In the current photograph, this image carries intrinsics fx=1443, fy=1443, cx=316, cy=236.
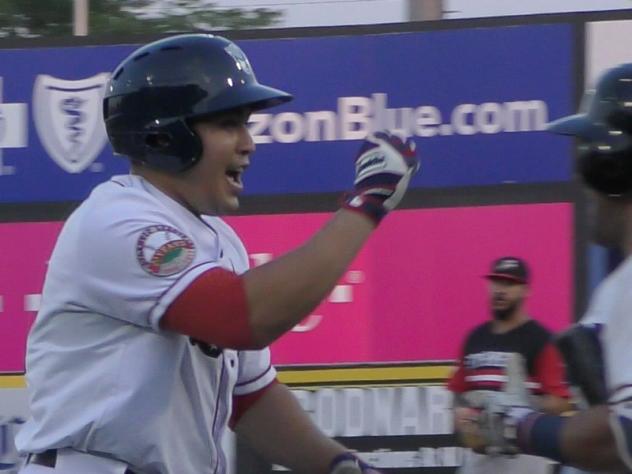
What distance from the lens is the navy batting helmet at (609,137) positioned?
2.88m

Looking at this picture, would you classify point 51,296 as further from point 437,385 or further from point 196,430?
point 437,385

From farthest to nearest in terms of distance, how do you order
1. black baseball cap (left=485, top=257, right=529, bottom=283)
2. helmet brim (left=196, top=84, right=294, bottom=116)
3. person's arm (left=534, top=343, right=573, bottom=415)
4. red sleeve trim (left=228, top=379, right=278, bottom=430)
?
black baseball cap (left=485, top=257, right=529, bottom=283) < person's arm (left=534, top=343, right=573, bottom=415) < red sleeve trim (left=228, top=379, right=278, bottom=430) < helmet brim (left=196, top=84, right=294, bottom=116)

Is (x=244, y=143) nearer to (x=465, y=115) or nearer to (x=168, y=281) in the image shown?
(x=168, y=281)

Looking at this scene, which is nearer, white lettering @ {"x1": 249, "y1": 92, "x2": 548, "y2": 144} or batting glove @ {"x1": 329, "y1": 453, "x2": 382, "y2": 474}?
batting glove @ {"x1": 329, "y1": 453, "x2": 382, "y2": 474}

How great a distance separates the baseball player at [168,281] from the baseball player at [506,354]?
121 inches

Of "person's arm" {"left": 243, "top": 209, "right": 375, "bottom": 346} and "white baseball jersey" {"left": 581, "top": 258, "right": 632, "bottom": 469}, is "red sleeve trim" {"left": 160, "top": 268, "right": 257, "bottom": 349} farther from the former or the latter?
"white baseball jersey" {"left": 581, "top": 258, "right": 632, "bottom": 469}

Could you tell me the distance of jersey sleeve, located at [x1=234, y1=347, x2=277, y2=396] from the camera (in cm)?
339

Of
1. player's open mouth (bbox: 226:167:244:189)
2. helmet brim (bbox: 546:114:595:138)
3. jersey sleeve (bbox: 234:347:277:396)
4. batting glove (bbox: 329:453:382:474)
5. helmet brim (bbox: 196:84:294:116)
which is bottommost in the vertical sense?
batting glove (bbox: 329:453:382:474)

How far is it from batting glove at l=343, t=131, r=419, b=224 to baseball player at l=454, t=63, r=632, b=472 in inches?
14.6

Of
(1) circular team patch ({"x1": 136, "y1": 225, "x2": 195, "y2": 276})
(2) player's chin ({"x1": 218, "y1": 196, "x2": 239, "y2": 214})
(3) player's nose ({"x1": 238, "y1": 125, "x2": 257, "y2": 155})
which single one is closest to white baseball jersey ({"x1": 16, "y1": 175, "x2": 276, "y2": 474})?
(1) circular team patch ({"x1": 136, "y1": 225, "x2": 195, "y2": 276})

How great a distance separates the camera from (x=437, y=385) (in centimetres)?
641

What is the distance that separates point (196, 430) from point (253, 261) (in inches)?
140

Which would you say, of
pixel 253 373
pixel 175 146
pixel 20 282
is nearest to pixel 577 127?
pixel 175 146

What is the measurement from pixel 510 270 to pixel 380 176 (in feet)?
11.0
